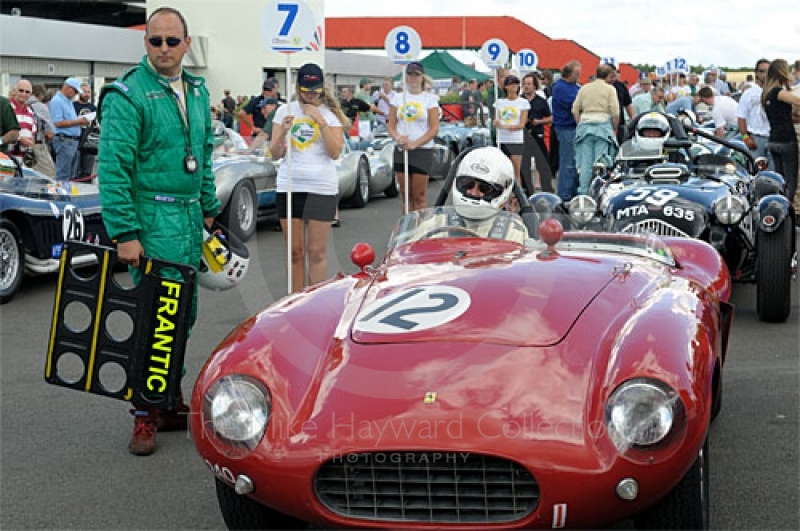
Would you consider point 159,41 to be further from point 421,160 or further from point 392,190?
point 392,190

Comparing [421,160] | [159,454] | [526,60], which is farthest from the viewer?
[526,60]

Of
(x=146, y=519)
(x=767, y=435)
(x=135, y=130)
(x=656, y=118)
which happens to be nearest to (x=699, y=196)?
(x=656, y=118)

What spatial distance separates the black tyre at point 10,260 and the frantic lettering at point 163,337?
14.6 ft

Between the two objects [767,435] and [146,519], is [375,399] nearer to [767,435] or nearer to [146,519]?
[146,519]

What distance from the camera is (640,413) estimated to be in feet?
10.5

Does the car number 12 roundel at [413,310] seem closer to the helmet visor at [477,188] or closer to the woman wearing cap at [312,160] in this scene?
the helmet visor at [477,188]

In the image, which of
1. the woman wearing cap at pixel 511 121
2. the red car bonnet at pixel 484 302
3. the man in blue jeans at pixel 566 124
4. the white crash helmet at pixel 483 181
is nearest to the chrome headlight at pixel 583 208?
the white crash helmet at pixel 483 181

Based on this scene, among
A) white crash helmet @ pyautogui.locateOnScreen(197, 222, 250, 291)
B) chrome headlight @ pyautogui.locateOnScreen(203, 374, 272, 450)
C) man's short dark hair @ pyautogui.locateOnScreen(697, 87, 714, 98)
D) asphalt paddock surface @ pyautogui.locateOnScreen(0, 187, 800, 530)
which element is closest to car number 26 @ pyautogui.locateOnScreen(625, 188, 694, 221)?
asphalt paddock surface @ pyautogui.locateOnScreen(0, 187, 800, 530)

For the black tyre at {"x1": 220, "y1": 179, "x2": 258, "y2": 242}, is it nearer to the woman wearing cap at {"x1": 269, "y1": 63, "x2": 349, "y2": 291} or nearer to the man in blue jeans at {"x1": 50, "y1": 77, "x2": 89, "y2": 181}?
the man in blue jeans at {"x1": 50, "y1": 77, "x2": 89, "y2": 181}

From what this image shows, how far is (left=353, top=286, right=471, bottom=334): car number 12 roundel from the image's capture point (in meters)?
3.64

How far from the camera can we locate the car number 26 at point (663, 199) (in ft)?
26.2

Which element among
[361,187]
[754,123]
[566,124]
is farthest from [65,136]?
[754,123]

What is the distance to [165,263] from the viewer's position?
475 cm

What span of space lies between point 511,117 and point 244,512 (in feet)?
35.7
